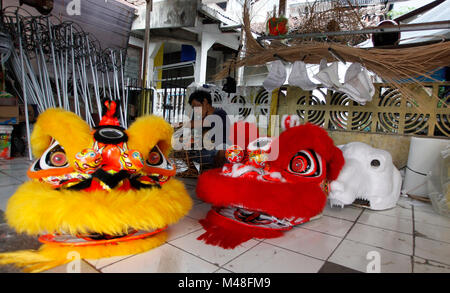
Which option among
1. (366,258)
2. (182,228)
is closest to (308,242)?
(366,258)

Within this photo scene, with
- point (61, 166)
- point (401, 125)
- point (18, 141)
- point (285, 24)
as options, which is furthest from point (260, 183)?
point (18, 141)

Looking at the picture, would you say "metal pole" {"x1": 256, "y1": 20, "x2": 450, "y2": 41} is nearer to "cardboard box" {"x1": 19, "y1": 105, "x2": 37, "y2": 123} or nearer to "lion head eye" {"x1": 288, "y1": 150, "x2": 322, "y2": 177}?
"lion head eye" {"x1": 288, "y1": 150, "x2": 322, "y2": 177}

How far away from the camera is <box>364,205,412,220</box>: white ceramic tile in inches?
79.7

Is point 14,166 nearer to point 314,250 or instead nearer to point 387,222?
point 314,250

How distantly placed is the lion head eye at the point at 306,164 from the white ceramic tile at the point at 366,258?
448 mm

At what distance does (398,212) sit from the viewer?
2.13 metres

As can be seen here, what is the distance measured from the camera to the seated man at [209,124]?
8.29 ft

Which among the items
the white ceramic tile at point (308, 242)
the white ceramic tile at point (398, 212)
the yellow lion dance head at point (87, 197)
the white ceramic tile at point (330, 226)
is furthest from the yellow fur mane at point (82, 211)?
the white ceramic tile at point (398, 212)

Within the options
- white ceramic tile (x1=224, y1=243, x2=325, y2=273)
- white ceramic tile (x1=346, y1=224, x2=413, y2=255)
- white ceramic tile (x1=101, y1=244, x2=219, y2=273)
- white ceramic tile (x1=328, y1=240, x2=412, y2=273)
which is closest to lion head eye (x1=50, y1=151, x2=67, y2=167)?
white ceramic tile (x1=101, y1=244, x2=219, y2=273)

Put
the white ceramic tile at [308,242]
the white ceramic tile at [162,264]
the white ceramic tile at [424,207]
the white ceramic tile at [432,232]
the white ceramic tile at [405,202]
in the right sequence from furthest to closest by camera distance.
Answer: the white ceramic tile at [405,202] → the white ceramic tile at [424,207] → the white ceramic tile at [432,232] → the white ceramic tile at [308,242] → the white ceramic tile at [162,264]

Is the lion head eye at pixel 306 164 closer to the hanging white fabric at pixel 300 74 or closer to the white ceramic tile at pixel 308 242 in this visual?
the white ceramic tile at pixel 308 242

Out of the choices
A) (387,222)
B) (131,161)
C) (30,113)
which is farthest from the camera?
(30,113)

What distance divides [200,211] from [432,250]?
143cm
